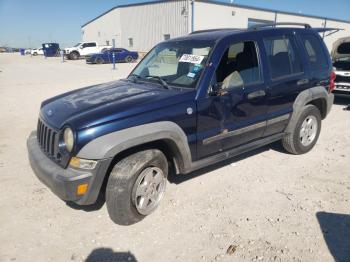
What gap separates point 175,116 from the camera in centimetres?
340

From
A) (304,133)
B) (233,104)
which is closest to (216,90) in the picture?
(233,104)

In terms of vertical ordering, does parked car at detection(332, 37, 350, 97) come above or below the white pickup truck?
below

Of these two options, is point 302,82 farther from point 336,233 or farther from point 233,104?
point 336,233

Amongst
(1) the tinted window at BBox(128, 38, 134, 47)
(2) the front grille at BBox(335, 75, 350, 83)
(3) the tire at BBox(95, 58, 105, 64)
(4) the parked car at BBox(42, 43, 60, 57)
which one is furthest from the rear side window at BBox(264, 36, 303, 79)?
(4) the parked car at BBox(42, 43, 60, 57)

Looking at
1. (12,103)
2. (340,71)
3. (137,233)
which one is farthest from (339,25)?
(137,233)

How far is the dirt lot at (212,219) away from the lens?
9.84 feet

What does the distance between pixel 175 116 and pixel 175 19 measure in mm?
32224

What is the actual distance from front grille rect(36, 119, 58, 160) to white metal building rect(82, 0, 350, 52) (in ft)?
98.6

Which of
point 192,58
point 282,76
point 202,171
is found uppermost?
point 192,58

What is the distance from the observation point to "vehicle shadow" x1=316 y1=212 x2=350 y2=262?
115 inches

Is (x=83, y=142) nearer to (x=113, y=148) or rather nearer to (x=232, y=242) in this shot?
(x=113, y=148)

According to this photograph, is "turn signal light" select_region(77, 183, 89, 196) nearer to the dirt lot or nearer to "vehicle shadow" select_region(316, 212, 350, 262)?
the dirt lot

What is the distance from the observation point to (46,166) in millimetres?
3201

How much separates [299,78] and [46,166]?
11.9 feet
